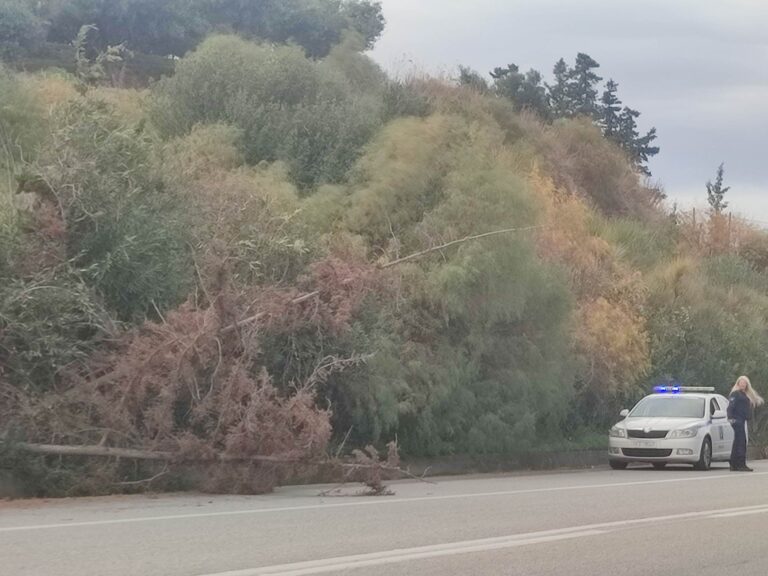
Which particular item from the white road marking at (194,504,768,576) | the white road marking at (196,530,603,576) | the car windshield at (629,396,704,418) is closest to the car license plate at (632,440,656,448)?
the car windshield at (629,396,704,418)

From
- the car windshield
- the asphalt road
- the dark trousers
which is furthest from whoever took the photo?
the car windshield

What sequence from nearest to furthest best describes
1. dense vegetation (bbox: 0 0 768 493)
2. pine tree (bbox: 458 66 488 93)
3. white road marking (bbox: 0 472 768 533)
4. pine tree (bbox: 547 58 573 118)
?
white road marking (bbox: 0 472 768 533) → dense vegetation (bbox: 0 0 768 493) → pine tree (bbox: 458 66 488 93) → pine tree (bbox: 547 58 573 118)

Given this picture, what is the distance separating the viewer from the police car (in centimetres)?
2336

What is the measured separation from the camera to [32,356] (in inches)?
603

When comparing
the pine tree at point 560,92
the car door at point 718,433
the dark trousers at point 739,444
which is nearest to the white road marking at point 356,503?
the dark trousers at point 739,444

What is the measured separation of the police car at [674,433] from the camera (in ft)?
76.6

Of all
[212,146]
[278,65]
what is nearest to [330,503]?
[212,146]

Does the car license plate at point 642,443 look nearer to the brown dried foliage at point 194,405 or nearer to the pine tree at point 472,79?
the brown dried foliage at point 194,405

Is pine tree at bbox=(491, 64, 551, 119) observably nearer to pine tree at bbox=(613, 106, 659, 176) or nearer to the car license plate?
pine tree at bbox=(613, 106, 659, 176)

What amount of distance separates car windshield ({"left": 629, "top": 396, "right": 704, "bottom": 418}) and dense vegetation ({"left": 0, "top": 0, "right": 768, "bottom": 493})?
4.92 feet

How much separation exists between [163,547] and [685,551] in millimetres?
4708

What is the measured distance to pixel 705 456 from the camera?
23688 millimetres

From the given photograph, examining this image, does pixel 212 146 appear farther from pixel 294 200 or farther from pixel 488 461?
pixel 488 461

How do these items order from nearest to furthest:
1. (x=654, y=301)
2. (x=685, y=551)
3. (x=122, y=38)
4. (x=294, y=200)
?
(x=685, y=551) < (x=294, y=200) < (x=654, y=301) < (x=122, y=38)
